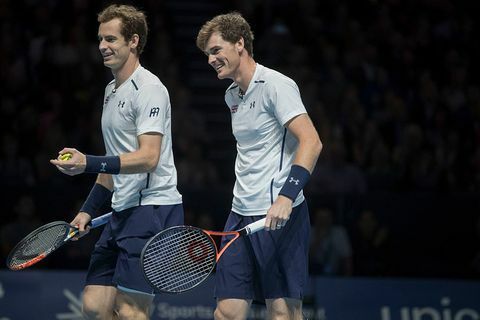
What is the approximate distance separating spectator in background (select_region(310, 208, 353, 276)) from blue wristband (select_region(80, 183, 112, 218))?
13.7ft

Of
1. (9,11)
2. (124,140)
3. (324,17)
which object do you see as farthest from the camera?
(324,17)

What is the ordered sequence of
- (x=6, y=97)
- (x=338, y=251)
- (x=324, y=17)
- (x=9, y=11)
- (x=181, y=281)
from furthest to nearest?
1. (x=324, y=17)
2. (x=9, y=11)
3. (x=6, y=97)
4. (x=338, y=251)
5. (x=181, y=281)

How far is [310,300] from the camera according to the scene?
923cm

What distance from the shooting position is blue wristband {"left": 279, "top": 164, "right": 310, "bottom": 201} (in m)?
5.34

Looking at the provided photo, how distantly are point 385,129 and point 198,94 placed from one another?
2509mm

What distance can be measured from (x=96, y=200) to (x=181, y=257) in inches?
36.8

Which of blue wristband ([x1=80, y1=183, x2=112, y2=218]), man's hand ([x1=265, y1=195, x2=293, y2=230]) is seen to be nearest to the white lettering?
blue wristband ([x1=80, y1=183, x2=112, y2=218])

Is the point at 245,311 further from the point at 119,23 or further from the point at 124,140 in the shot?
the point at 119,23

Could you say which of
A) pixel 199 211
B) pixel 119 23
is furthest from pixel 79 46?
pixel 119 23

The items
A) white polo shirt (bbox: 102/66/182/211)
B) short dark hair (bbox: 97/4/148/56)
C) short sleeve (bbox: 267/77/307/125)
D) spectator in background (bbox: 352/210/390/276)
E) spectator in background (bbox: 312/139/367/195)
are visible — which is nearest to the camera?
short sleeve (bbox: 267/77/307/125)

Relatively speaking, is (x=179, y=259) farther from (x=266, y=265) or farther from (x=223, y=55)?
(x=223, y=55)

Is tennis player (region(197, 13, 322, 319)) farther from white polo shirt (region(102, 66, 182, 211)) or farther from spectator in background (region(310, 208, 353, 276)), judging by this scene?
spectator in background (region(310, 208, 353, 276))

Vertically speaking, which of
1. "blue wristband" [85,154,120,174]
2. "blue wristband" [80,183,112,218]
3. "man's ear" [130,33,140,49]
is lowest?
"blue wristband" [80,183,112,218]

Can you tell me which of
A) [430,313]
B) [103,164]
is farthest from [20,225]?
[103,164]
